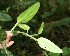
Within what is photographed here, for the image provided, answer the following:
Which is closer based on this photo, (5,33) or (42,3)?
(5,33)

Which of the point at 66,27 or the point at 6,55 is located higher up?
the point at 66,27

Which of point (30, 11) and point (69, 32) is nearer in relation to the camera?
point (30, 11)

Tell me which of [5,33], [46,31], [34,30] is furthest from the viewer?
[34,30]

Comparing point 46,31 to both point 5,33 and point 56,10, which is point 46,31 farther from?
point 5,33

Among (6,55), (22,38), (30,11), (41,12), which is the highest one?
(41,12)

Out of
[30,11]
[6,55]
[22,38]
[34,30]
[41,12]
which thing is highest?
[41,12]

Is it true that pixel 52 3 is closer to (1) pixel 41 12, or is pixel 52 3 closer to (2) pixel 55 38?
(1) pixel 41 12

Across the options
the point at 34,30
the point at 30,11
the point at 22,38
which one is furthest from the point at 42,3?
the point at 30,11

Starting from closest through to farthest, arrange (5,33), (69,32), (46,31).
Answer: (5,33)
(46,31)
(69,32)

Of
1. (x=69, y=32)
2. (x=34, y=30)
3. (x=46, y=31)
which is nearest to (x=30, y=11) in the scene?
(x=46, y=31)
